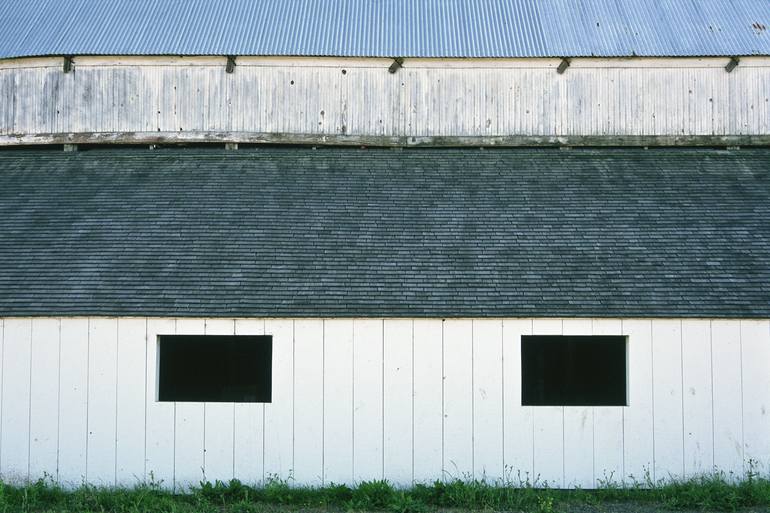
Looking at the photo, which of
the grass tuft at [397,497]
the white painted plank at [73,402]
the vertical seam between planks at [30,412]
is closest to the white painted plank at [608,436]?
the grass tuft at [397,497]

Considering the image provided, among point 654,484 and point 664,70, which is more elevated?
point 664,70

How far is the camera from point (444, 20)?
16812 millimetres

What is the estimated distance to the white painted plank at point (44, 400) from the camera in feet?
37.9

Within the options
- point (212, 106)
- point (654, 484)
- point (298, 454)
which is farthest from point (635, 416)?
point (212, 106)

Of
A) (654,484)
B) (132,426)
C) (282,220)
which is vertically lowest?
(654,484)

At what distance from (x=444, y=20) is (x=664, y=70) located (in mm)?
4463

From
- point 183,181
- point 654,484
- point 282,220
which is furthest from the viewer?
point 183,181

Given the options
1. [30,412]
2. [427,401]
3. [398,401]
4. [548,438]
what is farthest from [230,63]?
[548,438]

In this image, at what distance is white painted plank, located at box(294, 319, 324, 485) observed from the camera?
11469 mm

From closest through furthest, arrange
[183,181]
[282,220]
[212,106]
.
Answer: [282,220]
[183,181]
[212,106]

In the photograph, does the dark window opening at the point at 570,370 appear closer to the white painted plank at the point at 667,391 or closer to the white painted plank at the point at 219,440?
the white painted plank at the point at 667,391

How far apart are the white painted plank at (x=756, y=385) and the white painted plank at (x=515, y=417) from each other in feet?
9.86

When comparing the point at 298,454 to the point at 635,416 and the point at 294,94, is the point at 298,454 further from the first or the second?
the point at 294,94

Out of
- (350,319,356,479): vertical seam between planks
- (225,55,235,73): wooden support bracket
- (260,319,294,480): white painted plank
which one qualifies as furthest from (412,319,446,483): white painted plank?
(225,55,235,73): wooden support bracket
